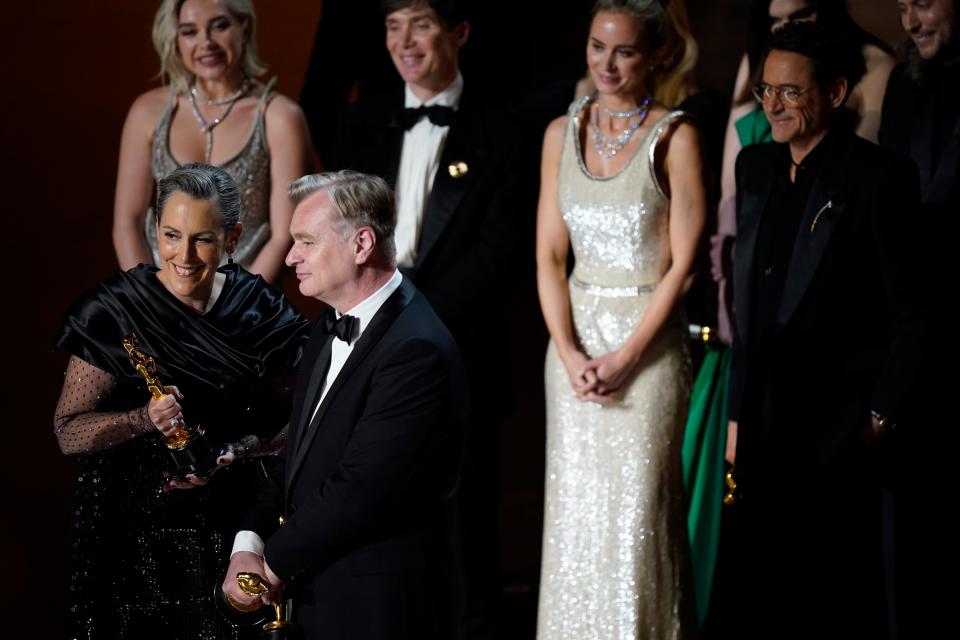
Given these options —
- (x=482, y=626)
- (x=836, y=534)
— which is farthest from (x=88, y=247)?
(x=836, y=534)

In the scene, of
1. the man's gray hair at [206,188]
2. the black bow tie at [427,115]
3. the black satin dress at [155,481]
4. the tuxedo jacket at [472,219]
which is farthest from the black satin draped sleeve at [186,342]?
the black bow tie at [427,115]

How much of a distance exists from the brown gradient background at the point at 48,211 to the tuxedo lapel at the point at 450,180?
43.4 inches

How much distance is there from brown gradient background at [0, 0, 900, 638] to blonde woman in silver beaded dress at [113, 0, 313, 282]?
0.43 meters

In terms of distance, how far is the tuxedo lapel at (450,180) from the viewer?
4.19 metres

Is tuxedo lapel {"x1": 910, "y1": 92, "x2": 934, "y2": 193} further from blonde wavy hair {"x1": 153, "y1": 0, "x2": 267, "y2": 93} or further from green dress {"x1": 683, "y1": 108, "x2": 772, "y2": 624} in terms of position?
blonde wavy hair {"x1": 153, "y1": 0, "x2": 267, "y2": 93}

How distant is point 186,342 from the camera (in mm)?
2896

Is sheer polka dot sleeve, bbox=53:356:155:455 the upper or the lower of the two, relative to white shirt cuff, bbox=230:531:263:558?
upper

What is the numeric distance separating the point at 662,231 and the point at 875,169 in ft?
2.34

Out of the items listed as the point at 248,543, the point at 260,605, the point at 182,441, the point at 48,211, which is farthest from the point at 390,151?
the point at 260,605

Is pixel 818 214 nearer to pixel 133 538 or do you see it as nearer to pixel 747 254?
pixel 747 254

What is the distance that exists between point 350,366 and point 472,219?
158 centimetres

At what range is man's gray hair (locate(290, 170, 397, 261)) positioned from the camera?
109 inches

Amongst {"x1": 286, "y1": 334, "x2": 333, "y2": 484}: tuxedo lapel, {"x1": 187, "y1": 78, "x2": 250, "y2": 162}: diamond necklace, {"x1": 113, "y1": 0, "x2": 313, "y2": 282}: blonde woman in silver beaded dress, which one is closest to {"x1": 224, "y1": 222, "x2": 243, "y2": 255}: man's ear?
{"x1": 286, "y1": 334, "x2": 333, "y2": 484}: tuxedo lapel

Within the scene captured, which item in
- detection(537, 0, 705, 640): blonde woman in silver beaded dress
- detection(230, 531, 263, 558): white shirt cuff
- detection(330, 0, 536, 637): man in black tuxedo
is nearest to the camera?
detection(230, 531, 263, 558): white shirt cuff
